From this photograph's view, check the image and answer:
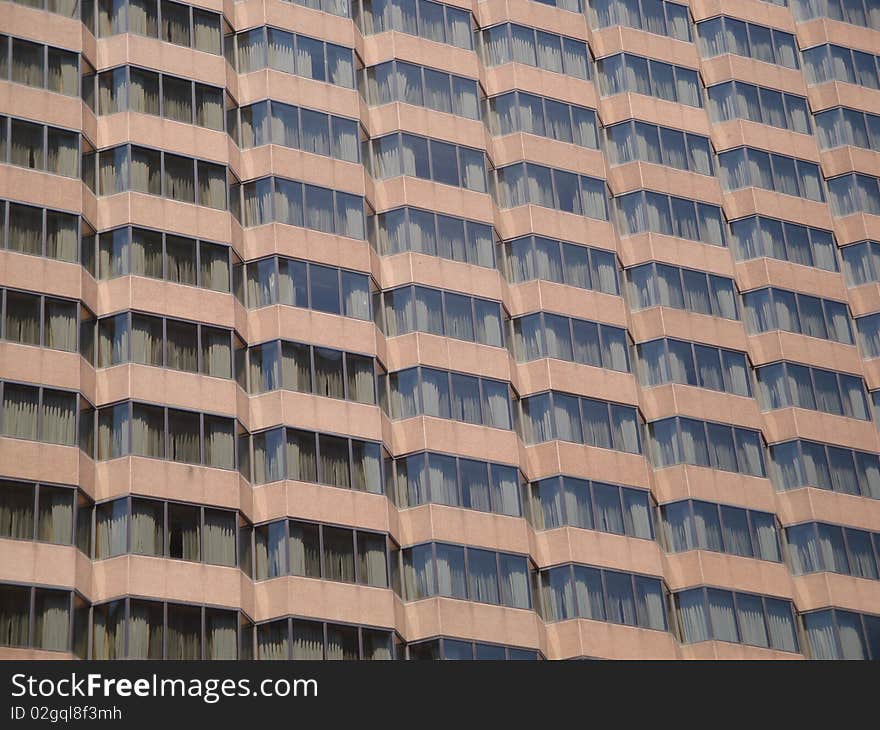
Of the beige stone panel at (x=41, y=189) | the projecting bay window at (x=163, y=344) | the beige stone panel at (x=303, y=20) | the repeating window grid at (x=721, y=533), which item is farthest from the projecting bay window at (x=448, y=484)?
the beige stone panel at (x=303, y=20)

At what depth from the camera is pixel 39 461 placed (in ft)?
221

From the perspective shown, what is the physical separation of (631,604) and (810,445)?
1243cm

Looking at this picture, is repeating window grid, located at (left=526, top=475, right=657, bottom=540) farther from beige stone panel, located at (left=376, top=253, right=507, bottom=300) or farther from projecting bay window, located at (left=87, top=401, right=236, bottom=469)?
projecting bay window, located at (left=87, top=401, right=236, bottom=469)

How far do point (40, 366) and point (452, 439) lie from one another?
53.9 feet

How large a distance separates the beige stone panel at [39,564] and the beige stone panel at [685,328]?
27.5 metres

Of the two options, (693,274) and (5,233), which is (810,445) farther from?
(5,233)

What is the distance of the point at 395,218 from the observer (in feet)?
261

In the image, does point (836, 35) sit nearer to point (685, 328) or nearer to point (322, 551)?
point (685, 328)

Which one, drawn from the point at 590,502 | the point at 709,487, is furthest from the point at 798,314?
the point at 590,502

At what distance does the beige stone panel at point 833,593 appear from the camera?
7719cm

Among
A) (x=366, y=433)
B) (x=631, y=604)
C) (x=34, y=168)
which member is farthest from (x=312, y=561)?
(x=34, y=168)

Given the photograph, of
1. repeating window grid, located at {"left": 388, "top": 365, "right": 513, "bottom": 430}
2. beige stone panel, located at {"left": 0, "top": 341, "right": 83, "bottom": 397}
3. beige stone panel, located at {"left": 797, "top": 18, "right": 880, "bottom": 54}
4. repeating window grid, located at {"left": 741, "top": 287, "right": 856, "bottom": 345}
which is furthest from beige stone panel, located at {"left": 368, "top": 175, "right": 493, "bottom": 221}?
→ beige stone panel, located at {"left": 797, "top": 18, "right": 880, "bottom": 54}

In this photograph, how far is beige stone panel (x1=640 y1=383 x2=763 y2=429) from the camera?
261 ft

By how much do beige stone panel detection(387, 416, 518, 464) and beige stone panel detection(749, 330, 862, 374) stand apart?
13.8 metres
